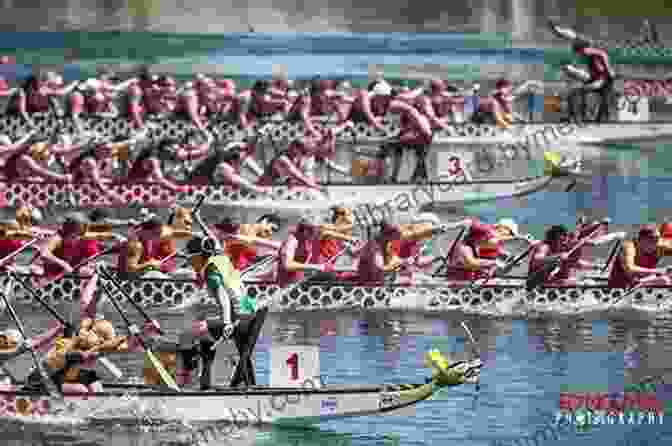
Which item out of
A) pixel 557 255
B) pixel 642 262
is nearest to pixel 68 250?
pixel 557 255

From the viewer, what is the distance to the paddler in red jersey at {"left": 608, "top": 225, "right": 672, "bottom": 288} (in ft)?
110

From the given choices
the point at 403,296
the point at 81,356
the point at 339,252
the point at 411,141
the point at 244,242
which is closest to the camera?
the point at 81,356

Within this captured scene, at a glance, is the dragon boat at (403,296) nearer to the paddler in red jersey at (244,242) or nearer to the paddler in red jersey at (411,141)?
the paddler in red jersey at (244,242)

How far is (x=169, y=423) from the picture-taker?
26.4 meters

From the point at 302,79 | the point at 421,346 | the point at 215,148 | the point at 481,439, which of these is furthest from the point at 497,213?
the point at 302,79

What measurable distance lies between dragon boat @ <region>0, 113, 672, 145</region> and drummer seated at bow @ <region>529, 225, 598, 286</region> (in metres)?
18.1

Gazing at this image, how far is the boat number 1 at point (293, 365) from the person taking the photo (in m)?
25.9

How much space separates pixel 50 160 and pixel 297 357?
20.6 meters

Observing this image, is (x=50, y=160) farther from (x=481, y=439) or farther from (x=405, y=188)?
(x=481, y=439)

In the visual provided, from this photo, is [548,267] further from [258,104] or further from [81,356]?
[258,104]

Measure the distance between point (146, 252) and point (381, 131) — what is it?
62.2 ft

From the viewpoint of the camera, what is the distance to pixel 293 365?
26.0m

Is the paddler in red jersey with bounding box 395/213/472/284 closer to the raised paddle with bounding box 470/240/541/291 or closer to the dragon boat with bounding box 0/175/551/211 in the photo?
the raised paddle with bounding box 470/240/541/291

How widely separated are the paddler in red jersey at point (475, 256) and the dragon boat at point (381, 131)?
1759cm
